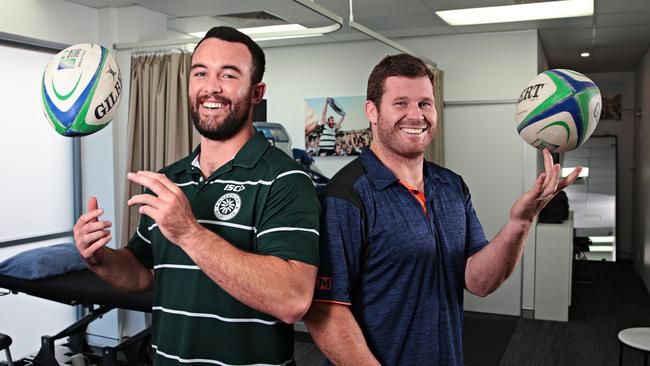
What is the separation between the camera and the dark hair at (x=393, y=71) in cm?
167

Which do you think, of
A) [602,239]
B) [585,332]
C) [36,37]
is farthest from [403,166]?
[602,239]

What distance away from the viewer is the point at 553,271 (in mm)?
5980

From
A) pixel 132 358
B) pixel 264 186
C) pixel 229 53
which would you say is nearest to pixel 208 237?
pixel 264 186

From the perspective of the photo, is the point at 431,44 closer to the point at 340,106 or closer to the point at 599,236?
the point at 340,106

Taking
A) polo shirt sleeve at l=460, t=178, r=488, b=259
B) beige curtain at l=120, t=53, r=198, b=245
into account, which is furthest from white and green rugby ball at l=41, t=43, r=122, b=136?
beige curtain at l=120, t=53, r=198, b=245

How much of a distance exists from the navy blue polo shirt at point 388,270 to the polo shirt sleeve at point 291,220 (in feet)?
0.48

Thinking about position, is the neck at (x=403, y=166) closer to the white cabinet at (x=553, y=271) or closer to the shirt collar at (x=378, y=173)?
the shirt collar at (x=378, y=173)

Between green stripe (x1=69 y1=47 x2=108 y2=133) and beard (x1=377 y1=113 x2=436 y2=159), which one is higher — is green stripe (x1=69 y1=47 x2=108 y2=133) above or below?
above

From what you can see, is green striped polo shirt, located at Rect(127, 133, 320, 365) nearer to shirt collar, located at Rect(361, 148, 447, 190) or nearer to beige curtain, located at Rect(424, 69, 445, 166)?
shirt collar, located at Rect(361, 148, 447, 190)

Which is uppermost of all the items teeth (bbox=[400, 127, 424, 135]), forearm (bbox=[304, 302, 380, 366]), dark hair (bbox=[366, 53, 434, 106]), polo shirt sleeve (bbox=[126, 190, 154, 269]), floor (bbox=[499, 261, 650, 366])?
dark hair (bbox=[366, 53, 434, 106])

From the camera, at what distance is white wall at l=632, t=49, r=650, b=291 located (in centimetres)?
725

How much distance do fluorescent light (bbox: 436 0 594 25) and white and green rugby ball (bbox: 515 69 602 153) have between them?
135 inches

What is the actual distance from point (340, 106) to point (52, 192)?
2.82 meters

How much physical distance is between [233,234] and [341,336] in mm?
360
